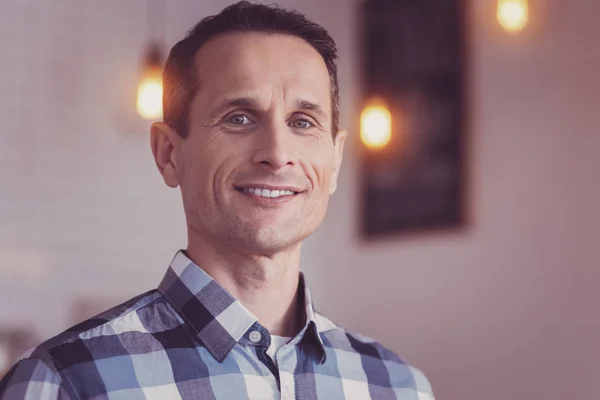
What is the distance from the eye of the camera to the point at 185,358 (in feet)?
4.48

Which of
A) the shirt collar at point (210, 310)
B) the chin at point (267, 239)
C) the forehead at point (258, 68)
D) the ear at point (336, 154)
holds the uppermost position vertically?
the forehead at point (258, 68)

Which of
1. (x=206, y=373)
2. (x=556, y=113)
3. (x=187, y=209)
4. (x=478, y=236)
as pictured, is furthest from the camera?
(x=478, y=236)

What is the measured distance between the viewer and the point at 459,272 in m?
3.53

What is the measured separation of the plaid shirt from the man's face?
4.6 inches

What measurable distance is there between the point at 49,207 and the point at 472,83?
1.79 metres

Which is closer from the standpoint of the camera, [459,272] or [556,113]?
[556,113]

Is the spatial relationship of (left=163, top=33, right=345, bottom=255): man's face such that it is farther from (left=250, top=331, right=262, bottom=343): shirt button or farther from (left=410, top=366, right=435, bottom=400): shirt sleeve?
(left=410, top=366, right=435, bottom=400): shirt sleeve

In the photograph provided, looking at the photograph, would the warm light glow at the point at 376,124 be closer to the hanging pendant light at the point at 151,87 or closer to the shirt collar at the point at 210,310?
the hanging pendant light at the point at 151,87

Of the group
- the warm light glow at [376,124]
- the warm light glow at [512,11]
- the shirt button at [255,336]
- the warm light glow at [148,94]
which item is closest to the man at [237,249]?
the shirt button at [255,336]

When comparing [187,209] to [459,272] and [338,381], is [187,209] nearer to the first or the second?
[338,381]

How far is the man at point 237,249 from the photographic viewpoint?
1.34m

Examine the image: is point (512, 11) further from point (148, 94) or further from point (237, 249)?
point (237, 249)

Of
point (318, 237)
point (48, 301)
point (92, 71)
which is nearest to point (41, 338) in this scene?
point (48, 301)

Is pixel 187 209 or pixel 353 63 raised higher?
pixel 353 63
